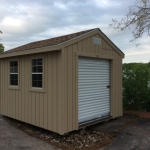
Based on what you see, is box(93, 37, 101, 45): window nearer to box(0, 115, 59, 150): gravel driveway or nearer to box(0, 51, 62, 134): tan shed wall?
box(0, 51, 62, 134): tan shed wall

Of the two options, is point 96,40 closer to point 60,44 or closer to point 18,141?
point 60,44

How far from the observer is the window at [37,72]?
552 centimetres

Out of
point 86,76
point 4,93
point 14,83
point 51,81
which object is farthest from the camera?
point 4,93

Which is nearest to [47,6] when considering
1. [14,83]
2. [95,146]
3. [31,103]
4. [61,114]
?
[14,83]

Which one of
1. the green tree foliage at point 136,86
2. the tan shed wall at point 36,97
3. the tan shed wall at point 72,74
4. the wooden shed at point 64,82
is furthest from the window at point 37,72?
the green tree foliage at point 136,86

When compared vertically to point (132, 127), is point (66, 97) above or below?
above

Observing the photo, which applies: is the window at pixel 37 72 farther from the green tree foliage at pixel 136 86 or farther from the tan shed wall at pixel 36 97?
the green tree foliage at pixel 136 86

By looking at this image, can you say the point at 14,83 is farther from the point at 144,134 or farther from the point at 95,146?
the point at 144,134

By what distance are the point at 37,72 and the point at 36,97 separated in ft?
2.56

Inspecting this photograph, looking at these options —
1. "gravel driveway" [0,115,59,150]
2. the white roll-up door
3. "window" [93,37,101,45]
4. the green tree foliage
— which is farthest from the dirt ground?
"window" [93,37,101,45]

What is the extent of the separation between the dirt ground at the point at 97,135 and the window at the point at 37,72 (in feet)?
5.04

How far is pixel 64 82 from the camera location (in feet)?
16.0

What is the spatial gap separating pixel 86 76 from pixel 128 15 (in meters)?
3.48

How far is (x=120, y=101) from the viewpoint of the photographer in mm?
7137
